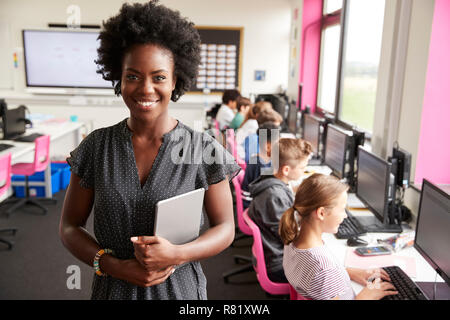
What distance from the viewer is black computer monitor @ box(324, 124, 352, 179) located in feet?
9.87

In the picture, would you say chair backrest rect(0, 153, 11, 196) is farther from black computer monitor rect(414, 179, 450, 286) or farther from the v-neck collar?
black computer monitor rect(414, 179, 450, 286)

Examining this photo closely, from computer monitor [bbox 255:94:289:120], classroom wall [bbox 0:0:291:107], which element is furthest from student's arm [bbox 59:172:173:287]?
classroom wall [bbox 0:0:291:107]

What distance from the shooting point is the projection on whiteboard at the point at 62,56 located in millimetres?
6371

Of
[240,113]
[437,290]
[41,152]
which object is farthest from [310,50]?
[437,290]

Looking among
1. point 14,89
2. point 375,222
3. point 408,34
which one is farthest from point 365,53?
point 14,89

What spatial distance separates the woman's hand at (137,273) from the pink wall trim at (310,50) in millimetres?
4989

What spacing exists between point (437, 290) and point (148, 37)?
1.50 meters

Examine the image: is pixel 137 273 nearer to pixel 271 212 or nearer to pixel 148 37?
pixel 148 37

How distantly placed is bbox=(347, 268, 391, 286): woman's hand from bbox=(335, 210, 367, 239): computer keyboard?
42 cm

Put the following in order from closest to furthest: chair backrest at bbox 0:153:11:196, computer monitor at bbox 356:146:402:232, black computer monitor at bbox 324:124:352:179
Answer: computer monitor at bbox 356:146:402:232 → black computer monitor at bbox 324:124:352:179 → chair backrest at bbox 0:153:11:196

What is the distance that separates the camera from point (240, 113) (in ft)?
17.3

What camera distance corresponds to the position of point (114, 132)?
3.68ft
